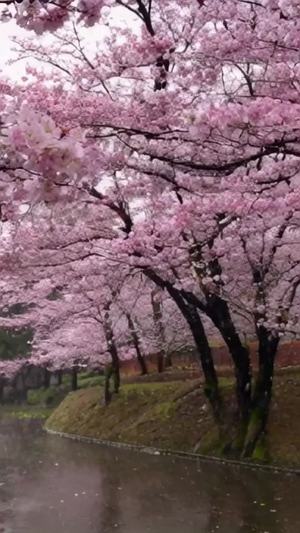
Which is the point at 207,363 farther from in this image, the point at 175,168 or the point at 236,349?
the point at 175,168

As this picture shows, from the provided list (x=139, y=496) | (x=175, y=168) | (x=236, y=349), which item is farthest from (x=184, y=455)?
(x=175, y=168)

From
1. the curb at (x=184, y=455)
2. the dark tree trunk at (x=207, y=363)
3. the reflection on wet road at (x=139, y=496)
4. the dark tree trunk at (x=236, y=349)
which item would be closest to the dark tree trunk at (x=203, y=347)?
the dark tree trunk at (x=207, y=363)

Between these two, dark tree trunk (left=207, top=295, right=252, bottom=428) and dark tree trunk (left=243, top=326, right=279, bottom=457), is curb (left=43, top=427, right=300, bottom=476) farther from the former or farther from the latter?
dark tree trunk (left=207, top=295, right=252, bottom=428)

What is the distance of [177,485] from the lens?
1175 cm

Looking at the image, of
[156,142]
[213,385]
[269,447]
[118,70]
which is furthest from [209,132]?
[213,385]

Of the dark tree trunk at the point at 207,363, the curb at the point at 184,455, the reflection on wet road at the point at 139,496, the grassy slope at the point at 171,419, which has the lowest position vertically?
the reflection on wet road at the point at 139,496

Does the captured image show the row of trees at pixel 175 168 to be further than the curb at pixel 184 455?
No

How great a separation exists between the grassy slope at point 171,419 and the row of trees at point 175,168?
74 cm

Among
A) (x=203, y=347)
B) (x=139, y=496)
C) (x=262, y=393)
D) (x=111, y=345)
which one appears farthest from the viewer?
(x=111, y=345)

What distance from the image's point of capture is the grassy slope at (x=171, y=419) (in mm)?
13984

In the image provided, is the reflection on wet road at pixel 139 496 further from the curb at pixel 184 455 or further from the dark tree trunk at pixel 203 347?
the dark tree trunk at pixel 203 347

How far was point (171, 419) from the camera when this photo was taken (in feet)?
57.4

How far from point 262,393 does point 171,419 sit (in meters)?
4.31

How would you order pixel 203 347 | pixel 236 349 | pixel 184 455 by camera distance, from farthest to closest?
1. pixel 184 455
2. pixel 203 347
3. pixel 236 349
